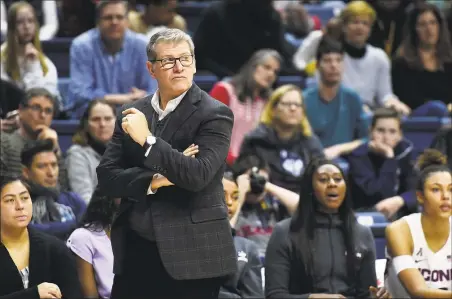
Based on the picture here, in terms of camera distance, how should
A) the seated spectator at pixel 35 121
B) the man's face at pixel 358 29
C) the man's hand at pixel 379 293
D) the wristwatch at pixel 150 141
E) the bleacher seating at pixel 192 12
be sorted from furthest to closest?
the bleacher seating at pixel 192 12 → the man's face at pixel 358 29 → the seated spectator at pixel 35 121 → the man's hand at pixel 379 293 → the wristwatch at pixel 150 141

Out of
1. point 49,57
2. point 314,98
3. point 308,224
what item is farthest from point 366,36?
point 308,224

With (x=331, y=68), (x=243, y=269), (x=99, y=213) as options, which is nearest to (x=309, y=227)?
(x=243, y=269)

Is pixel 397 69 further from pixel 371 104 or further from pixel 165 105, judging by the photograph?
pixel 165 105

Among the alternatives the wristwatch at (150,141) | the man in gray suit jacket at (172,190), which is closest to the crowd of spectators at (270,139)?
the man in gray suit jacket at (172,190)

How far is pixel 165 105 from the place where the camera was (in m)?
3.30

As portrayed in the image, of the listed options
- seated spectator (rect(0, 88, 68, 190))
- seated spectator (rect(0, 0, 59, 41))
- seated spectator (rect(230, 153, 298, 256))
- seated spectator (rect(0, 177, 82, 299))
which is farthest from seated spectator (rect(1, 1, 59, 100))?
seated spectator (rect(0, 177, 82, 299))

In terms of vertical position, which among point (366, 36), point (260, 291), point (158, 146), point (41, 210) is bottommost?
point (260, 291)

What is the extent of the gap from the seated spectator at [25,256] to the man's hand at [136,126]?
1.11 metres

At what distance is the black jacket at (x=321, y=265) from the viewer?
487cm

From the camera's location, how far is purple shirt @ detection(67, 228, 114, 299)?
467 centimetres

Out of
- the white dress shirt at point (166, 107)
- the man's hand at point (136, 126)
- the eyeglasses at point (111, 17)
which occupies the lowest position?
the man's hand at point (136, 126)

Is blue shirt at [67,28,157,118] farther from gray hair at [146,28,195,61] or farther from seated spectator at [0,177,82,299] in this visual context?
gray hair at [146,28,195,61]

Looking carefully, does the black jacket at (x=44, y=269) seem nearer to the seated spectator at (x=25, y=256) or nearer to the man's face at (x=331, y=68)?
the seated spectator at (x=25, y=256)

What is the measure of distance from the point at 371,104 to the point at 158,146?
4.51m
